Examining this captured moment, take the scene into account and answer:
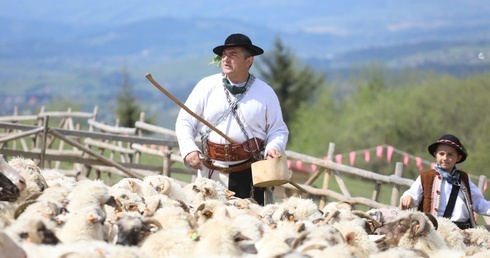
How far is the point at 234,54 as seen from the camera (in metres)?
9.97

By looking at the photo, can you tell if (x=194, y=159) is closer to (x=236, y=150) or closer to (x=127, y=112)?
(x=236, y=150)

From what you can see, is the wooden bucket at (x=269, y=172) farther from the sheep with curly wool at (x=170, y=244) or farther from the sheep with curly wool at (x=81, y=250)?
the sheep with curly wool at (x=81, y=250)

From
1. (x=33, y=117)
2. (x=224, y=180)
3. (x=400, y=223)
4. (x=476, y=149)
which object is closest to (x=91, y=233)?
(x=400, y=223)

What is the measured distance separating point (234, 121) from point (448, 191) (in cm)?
235

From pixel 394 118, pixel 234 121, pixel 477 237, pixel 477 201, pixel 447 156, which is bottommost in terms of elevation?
pixel 394 118

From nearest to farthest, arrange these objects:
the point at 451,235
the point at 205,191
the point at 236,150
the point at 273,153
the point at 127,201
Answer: the point at 451,235, the point at 127,201, the point at 205,191, the point at 273,153, the point at 236,150

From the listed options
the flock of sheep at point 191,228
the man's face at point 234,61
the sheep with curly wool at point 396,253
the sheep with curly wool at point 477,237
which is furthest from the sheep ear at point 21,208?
the sheep with curly wool at point 477,237

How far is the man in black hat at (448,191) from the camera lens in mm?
9352

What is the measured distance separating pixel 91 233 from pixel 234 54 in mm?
3616

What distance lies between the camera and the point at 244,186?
10.2m

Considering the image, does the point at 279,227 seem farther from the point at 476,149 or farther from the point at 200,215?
the point at 476,149

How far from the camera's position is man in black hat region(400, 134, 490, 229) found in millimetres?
9352

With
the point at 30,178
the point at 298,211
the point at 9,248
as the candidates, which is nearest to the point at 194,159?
the point at 298,211

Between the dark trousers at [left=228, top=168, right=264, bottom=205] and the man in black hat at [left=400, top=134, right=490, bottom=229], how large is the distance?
1661mm
